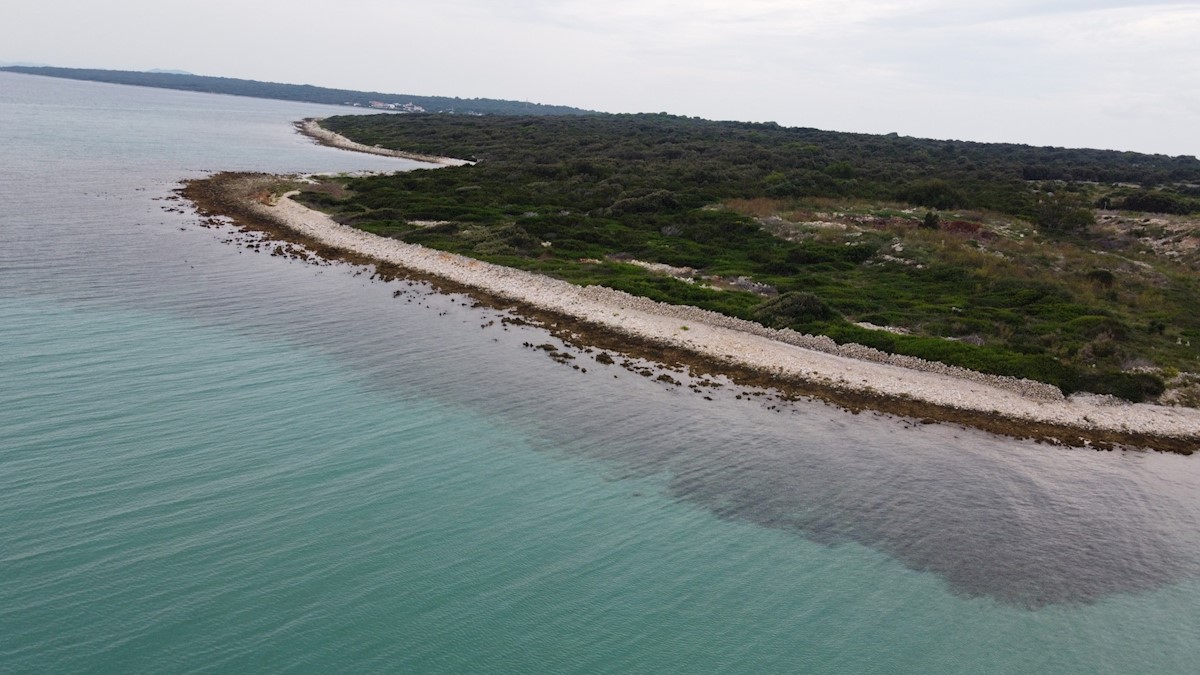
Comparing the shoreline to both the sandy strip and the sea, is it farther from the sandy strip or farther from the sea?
the sandy strip

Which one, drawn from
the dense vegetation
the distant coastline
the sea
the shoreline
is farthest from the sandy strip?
the sea

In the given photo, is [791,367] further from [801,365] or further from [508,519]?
[508,519]

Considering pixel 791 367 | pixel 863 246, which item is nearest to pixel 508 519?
pixel 791 367

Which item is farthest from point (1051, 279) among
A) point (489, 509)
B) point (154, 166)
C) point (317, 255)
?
point (154, 166)

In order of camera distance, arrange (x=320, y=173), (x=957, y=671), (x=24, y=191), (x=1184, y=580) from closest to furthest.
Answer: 1. (x=957, y=671)
2. (x=1184, y=580)
3. (x=24, y=191)
4. (x=320, y=173)

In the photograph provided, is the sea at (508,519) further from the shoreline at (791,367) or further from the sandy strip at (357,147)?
the sandy strip at (357,147)

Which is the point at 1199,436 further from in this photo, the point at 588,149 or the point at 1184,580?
the point at 588,149
